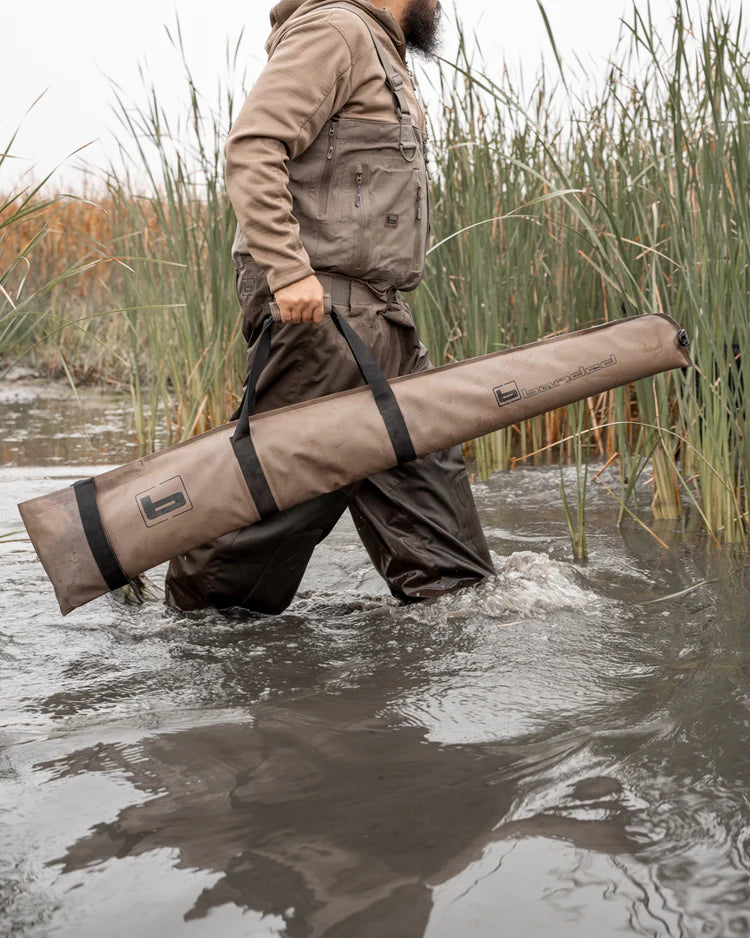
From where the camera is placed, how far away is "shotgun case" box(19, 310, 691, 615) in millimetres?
2543

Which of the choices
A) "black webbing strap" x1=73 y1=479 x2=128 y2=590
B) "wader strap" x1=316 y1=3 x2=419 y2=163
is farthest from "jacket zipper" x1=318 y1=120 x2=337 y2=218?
"black webbing strap" x1=73 y1=479 x2=128 y2=590

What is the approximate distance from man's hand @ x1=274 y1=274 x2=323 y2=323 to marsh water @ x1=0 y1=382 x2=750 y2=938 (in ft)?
2.78

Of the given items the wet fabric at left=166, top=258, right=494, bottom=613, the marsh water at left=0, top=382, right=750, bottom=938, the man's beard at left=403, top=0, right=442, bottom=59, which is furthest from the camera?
the man's beard at left=403, top=0, right=442, bottom=59

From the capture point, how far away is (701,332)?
320cm

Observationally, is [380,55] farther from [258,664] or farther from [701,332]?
[258,664]

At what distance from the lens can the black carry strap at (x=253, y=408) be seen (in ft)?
8.37

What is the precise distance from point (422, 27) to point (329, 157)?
0.57 meters

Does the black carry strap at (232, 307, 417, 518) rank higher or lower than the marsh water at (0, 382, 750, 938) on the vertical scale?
higher

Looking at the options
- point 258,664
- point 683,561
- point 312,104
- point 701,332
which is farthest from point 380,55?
point 683,561

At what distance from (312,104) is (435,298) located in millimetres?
2372

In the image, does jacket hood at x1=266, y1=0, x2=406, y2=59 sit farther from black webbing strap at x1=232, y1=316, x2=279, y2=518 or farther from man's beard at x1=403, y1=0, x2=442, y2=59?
black webbing strap at x1=232, y1=316, x2=279, y2=518

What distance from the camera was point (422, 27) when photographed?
2.83 meters

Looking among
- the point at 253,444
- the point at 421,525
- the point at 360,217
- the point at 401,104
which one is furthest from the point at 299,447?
the point at 401,104

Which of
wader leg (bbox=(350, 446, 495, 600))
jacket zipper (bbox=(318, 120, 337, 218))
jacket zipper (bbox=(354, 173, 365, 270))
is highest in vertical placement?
jacket zipper (bbox=(318, 120, 337, 218))
